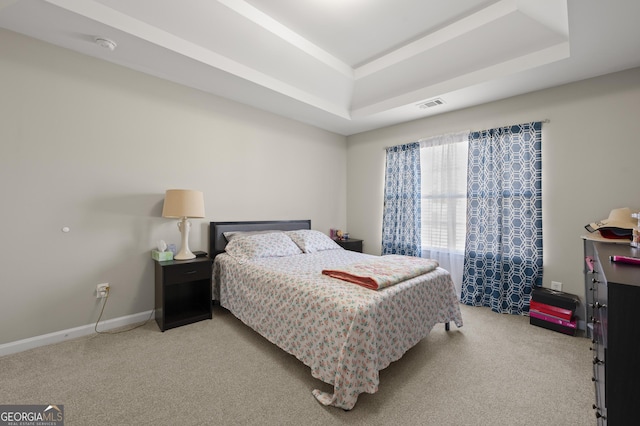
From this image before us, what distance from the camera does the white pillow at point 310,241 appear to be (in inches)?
132

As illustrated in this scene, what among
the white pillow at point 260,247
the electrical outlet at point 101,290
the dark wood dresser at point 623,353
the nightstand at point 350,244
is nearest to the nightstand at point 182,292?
the white pillow at point 260,247

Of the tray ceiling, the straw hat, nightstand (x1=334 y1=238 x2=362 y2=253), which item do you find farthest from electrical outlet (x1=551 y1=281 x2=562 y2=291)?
nightstand (x1=334 y1=238 x2=362 y2=253)

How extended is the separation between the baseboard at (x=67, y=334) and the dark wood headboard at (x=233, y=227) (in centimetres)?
96

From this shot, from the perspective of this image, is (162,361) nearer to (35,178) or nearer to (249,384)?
(249,384)

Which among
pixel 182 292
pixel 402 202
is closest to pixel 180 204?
pixel 182 292

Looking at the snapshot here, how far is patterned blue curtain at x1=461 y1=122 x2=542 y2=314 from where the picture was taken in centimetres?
298

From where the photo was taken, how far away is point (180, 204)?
2637 millimetres

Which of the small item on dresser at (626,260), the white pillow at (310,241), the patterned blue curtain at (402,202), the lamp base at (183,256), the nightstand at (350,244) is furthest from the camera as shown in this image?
the nightstand at (350,244)

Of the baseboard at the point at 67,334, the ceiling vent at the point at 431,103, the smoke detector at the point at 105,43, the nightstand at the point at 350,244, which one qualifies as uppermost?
the smoke detector at the point at 105,43

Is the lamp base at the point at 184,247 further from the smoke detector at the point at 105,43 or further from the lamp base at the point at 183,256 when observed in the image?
the smoke detector at the point at 105,43

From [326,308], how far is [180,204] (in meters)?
1.86

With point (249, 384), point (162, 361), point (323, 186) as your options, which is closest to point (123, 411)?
point (162, 361)

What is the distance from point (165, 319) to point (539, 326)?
150 inches

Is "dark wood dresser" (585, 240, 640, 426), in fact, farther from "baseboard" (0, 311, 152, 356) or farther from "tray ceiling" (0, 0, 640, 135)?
"baseboard" (0, 311, 152, 356)
